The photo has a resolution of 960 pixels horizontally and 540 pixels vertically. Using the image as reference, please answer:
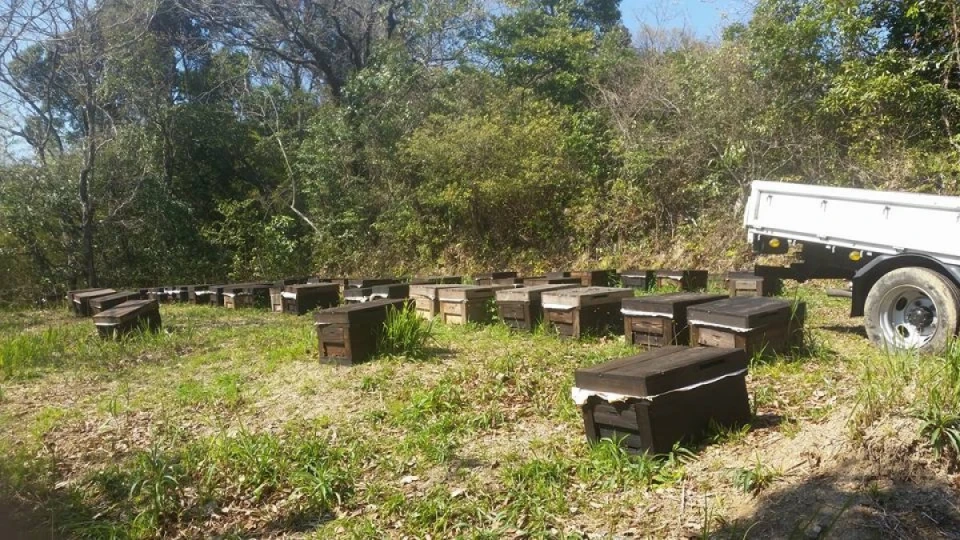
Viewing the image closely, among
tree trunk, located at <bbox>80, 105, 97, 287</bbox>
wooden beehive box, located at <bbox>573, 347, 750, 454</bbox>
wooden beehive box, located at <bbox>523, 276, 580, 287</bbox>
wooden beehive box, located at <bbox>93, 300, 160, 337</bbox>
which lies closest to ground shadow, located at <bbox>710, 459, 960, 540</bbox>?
wooden beehive box, located at <bbox>573, 347, 750, 454</bbox>

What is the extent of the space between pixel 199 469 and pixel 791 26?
13327 millimetres

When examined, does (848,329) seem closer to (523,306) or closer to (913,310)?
(913,310)

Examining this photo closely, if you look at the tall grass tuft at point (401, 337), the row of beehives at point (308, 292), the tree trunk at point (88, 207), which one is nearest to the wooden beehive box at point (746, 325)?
the tall grass tuft at point (401, 337)

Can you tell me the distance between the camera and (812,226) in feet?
24.2

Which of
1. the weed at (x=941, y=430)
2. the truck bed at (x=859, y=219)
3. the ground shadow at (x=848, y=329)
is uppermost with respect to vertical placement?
the truck bed at (x=859, y=219)

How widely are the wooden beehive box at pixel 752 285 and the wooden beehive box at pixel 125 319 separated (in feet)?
27.2

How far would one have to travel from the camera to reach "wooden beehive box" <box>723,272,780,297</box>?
9.22m

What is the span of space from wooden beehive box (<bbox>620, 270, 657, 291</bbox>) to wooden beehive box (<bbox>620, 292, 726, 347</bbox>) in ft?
15.2

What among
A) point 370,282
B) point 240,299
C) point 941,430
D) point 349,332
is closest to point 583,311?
point 349,332

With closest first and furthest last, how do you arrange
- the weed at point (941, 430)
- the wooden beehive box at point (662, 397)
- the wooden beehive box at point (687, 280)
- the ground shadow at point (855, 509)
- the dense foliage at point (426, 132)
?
1. the ground shadow at point (855, 509)
2. the weed at point (941, 430)
3. the wooden beehive box at point (662, 397)
4. the wooden beehive box at point (687, 280)
5. the dense foliage at point (426, 132)

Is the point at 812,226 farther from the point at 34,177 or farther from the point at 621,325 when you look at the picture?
the point at 34,177

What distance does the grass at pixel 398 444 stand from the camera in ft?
12.1

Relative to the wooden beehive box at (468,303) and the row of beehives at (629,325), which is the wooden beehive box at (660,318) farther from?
the wooden beehive box at (468,303)

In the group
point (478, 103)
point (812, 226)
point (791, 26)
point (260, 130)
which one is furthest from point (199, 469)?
point (260, 130)
